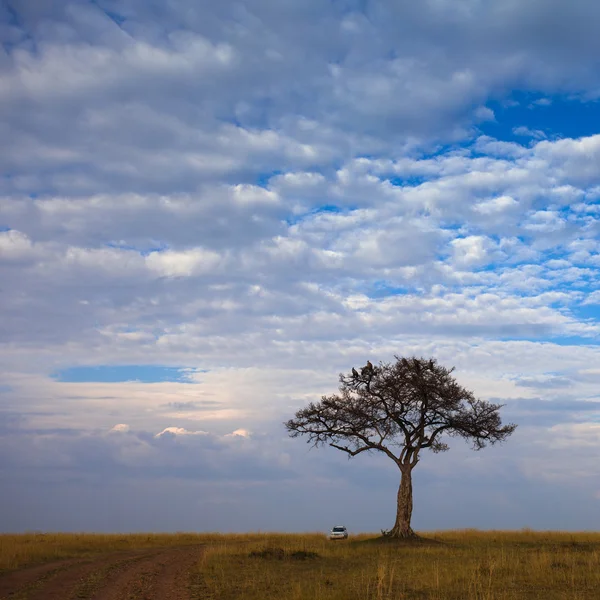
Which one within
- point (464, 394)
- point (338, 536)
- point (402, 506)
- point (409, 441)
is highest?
point (464, 394)

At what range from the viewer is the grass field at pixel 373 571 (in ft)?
62.1

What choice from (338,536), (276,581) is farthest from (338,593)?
(338,536)

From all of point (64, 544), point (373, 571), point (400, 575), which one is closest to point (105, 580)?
point (373, 571)

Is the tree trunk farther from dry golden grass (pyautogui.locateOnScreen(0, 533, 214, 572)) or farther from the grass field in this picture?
dry golden grass (pyautogui.locateOnScreen(0, 533, 214, 572))

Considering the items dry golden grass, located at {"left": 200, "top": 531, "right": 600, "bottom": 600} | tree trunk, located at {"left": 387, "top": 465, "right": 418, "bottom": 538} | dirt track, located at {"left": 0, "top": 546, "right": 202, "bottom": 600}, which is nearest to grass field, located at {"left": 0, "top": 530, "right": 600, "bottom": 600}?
dry golden grass, located at {"left": 200, "top": 531, "right": 600, "bottom": 600}

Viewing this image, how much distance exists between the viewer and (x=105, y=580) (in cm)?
2114

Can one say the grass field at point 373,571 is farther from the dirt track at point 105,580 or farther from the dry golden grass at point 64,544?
the dirt track at point 105,580

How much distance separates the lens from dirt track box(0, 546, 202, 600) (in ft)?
59.3

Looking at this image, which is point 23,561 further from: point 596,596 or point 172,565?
point 596,596

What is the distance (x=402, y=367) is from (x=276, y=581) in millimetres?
22710

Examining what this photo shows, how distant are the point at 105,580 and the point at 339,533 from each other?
33.2 metres

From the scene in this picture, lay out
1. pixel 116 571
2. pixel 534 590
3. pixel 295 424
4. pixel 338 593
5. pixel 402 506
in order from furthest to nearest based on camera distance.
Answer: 1. pixel 295 424
2. pixel 402 506
3. pixel 116 571
4. pixel 534 590
5. pixel 338 593

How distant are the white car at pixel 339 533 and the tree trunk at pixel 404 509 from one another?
939cm

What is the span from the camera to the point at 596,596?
60.2 ft
